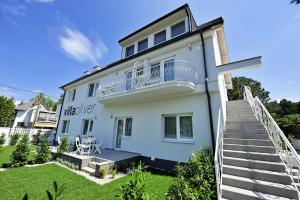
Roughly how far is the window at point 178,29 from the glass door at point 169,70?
8.92ft

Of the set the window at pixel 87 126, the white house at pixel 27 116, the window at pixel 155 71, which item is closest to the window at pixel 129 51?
the window at pixel 155 71

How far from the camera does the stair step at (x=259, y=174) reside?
4027 mm

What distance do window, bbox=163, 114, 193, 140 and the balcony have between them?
1339mm

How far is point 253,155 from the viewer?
5.05m

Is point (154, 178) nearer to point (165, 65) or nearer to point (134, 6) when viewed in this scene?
point (165, 65)

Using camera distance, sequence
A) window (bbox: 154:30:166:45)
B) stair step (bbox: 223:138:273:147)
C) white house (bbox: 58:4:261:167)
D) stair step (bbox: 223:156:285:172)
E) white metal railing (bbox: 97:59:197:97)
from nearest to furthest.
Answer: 1. stair step (bbox: 223:156:285:172)
2. stair step (bbox: 223:138:273:147)
3. white house (bbox: 58:4:261:167)
4. white metal railing (bbox: 97:59:197:97)
5. window (bbox: 154:30:166:45)

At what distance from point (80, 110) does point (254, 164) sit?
1449 centimetres

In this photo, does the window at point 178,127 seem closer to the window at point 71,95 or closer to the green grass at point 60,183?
the green grass at point 60,183

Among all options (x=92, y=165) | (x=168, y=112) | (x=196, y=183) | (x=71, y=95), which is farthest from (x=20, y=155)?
(x=71, y=95)

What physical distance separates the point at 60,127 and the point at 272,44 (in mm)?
20399

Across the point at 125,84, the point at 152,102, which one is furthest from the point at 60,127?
the point at 152,102

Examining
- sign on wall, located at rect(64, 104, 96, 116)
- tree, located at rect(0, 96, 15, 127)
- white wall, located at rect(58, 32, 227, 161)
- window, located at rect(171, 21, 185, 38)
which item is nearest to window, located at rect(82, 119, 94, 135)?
sign on wall, located at rect(64, 104, 96, 116)

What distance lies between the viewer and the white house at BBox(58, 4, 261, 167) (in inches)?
288

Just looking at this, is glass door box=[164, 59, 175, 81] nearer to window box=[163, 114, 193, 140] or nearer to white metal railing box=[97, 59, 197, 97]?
white metal railing box=[97, 59, 197, 97]
